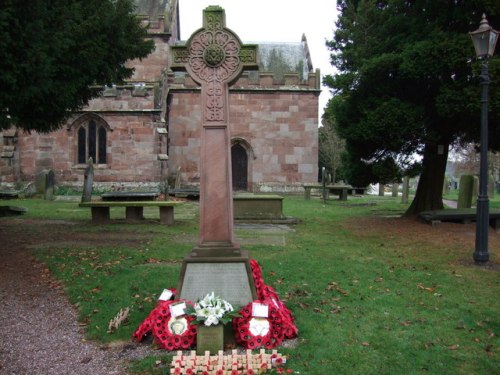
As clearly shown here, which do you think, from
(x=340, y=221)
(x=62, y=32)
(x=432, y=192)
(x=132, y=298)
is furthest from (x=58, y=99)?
(x=432, y=192)

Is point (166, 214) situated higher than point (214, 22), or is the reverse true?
point (214, 22)

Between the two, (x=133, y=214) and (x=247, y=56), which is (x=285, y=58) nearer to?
(x=133, y=214)

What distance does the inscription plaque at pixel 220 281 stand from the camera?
516 cm

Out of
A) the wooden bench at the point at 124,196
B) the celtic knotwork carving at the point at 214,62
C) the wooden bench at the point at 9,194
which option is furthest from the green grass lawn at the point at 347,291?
the wooden bench at the point at 9,194

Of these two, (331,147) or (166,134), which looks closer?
(166,134)

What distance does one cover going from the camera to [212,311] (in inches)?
180

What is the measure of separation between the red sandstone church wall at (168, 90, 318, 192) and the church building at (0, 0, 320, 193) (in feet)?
0.18

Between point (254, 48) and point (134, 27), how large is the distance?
6319 mm

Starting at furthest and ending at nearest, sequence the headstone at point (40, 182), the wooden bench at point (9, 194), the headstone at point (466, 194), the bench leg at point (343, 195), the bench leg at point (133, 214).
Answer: the bench leg at point (343, 195) → the headstone at point (40, 182) → the wooden bench at point (9, 194) → the headstone at point (466, 194) → the bench leg at point (133, 214)

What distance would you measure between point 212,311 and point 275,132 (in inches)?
906

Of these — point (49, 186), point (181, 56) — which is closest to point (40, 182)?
point (49, 186)

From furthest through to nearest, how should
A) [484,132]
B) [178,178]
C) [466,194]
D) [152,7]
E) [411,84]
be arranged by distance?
[152,7] → [178,178] → [466,194] → [411,84] → [484,132]

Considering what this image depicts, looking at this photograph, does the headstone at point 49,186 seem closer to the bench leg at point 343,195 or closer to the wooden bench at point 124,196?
the wooden bench at point 124,196

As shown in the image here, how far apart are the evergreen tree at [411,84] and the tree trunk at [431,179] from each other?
27mm
